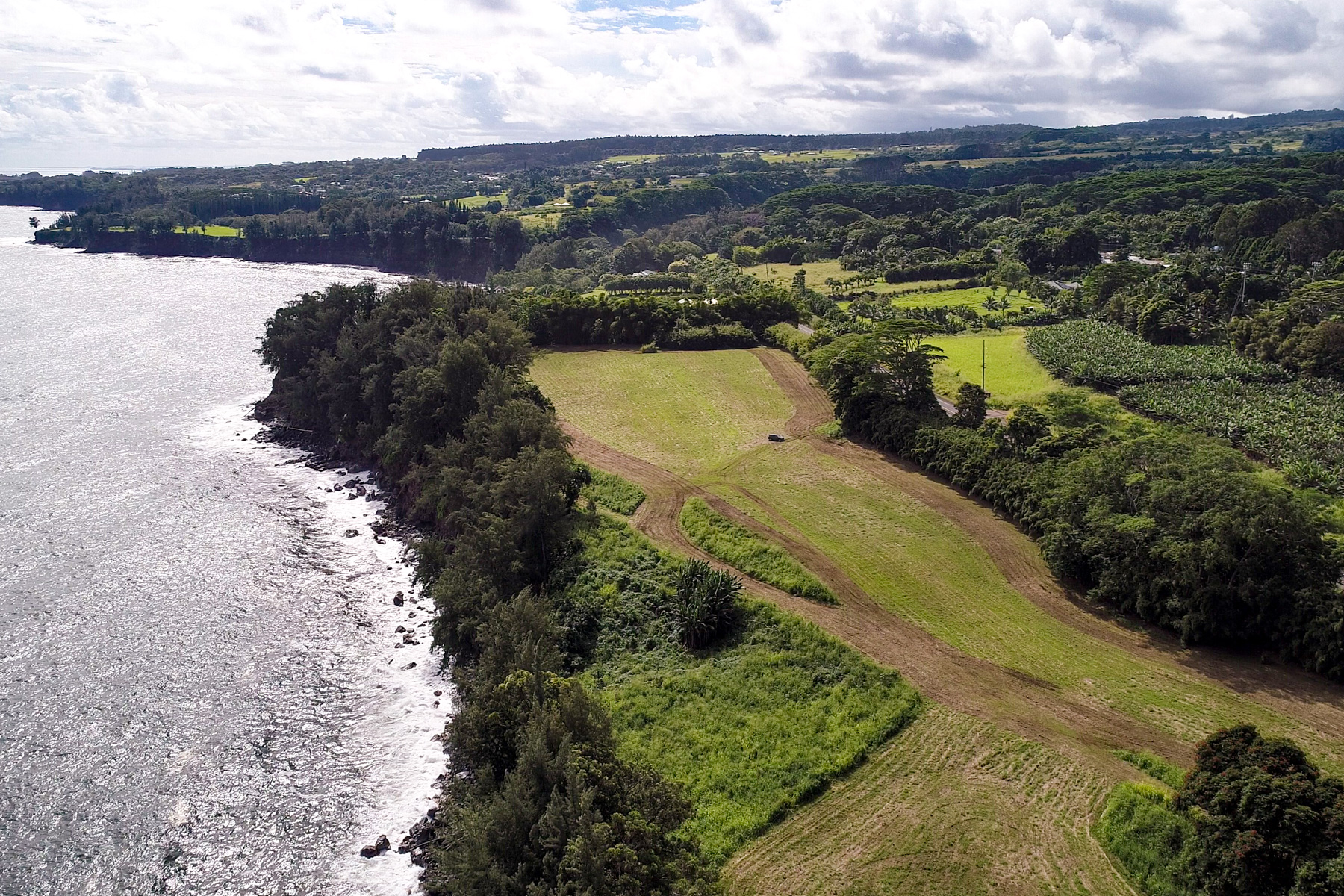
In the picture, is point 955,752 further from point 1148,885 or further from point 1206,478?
point 1206,478

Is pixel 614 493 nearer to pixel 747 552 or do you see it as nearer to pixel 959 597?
pixel 747 552

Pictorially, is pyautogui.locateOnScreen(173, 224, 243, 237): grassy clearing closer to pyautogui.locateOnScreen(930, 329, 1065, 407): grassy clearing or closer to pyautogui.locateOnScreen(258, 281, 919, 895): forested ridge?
pyautogui.locateOnScreen(258, 281, 919, 895): forested ridge

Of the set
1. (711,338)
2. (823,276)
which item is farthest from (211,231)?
(711,338)

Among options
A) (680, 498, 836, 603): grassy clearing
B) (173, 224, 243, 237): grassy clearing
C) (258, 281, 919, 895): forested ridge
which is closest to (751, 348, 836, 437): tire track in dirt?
(680, 498, 836, 603): grassy clearing

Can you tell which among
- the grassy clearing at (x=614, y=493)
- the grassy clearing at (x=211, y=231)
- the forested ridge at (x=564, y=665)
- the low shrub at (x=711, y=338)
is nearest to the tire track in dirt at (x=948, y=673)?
the forested ridge at (x=564, y=665)

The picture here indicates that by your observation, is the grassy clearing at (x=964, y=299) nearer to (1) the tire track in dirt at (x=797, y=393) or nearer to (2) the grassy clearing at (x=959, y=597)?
(1) the tire track in dirt at (x=797, y=393)

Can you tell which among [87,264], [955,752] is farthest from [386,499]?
[87,264]
